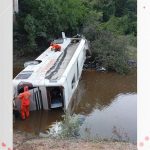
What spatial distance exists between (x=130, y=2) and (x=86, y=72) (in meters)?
8.27

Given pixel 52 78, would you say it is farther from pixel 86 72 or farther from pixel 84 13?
pixel 84 13

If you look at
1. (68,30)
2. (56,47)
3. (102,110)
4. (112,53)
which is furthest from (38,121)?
(68,30)

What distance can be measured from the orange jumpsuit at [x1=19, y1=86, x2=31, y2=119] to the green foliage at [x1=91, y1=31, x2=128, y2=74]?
6555 millimetres

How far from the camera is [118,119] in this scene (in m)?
11.6

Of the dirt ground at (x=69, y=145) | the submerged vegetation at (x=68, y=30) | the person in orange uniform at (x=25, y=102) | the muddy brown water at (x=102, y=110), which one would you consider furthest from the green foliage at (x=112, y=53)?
the dirt ground at (x=69, y=145)

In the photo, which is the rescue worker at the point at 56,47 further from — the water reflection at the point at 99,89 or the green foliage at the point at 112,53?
the green foliage at the point at 112,53

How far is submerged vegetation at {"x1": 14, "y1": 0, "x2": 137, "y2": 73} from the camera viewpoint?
1822 cm

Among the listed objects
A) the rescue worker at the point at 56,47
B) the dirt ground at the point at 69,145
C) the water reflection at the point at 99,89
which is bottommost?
the water reflection at the point at 99,89

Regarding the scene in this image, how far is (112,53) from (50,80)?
20.9 ft

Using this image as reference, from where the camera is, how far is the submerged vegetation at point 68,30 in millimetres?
18219

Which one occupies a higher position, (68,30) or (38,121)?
(68,30)

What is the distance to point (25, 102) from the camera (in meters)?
11.8

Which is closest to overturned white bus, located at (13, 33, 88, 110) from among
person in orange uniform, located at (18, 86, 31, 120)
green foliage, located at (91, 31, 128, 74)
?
person in orange uniform, located at (18, 86, 31, 120)

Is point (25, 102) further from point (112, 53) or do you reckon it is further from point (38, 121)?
point (112, 53)
